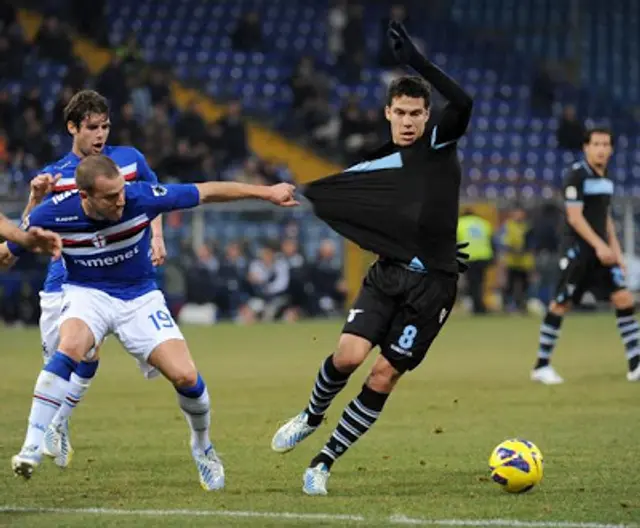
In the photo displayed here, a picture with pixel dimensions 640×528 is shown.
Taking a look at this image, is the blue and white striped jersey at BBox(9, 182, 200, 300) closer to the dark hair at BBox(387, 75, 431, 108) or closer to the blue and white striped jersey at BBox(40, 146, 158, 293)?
the blue and white striped jersey at BBox(40, 146, 158, 293)

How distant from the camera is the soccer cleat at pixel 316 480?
27.3ft

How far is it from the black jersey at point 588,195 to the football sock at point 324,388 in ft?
21.4

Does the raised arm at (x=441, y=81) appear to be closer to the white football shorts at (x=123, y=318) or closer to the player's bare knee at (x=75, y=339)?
the white football shorts at (x=123, y=318)

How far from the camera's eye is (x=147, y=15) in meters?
33.2

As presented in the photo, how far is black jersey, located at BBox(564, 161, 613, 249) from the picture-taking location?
1480cm

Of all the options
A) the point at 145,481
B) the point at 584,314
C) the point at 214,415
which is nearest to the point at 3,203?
the point at 584,314

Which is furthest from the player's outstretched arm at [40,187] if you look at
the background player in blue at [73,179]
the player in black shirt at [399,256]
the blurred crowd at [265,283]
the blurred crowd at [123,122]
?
the blurred crowd at [265,283]

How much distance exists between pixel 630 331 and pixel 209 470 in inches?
296

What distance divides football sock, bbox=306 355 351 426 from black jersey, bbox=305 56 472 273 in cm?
71

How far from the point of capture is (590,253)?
49.2 feet

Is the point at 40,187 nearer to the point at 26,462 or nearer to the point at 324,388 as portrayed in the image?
the point at 26,462

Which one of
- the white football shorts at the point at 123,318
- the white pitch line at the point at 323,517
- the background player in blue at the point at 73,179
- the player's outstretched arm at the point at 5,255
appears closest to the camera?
the white pitch line at the point at 323,517

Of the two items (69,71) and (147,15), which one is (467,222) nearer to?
(69,71)

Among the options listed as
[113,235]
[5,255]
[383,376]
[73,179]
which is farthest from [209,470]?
[73,179]
